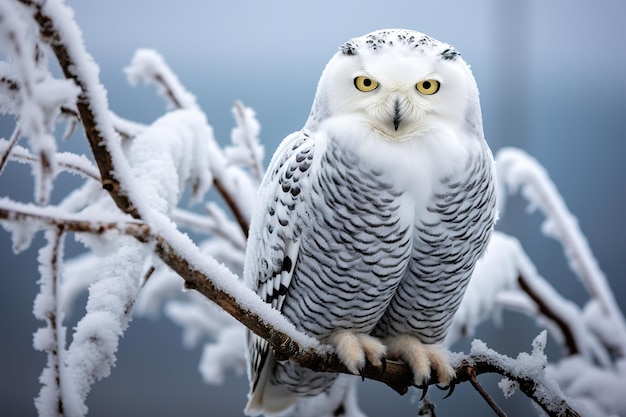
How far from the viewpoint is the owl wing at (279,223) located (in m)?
0.58

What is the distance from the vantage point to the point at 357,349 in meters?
0.63

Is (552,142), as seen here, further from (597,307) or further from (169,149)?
(169,149)

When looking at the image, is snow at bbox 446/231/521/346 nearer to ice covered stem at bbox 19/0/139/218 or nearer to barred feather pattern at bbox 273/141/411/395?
barred feather pattern at bbox 273/141/411/395

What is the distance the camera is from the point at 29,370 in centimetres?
119

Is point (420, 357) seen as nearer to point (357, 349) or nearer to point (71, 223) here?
point (357, 349)

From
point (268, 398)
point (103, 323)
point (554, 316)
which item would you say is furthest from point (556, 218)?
point (103, 323)

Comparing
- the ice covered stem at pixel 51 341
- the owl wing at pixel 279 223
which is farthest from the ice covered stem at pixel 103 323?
the owl wing at pixel 279 223

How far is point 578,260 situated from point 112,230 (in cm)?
94

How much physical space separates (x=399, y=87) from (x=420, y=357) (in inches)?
12.3

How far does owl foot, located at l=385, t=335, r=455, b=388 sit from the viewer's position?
648 mm

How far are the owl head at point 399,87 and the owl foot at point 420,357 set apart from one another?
0.26m

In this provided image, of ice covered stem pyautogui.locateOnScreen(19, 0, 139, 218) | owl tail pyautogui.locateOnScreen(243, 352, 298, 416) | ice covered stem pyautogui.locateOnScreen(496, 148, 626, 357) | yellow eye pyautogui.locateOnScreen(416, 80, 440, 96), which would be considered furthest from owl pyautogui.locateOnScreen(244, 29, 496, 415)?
ice covered stem pyautogui.locateOnScreen(496, 148, 626, 357)

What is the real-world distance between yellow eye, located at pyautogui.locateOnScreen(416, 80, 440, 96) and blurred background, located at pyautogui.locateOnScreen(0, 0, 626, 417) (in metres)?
0.30

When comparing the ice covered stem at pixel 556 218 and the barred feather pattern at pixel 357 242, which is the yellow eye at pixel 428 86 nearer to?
the barred feather pattern at pixel 357 242
